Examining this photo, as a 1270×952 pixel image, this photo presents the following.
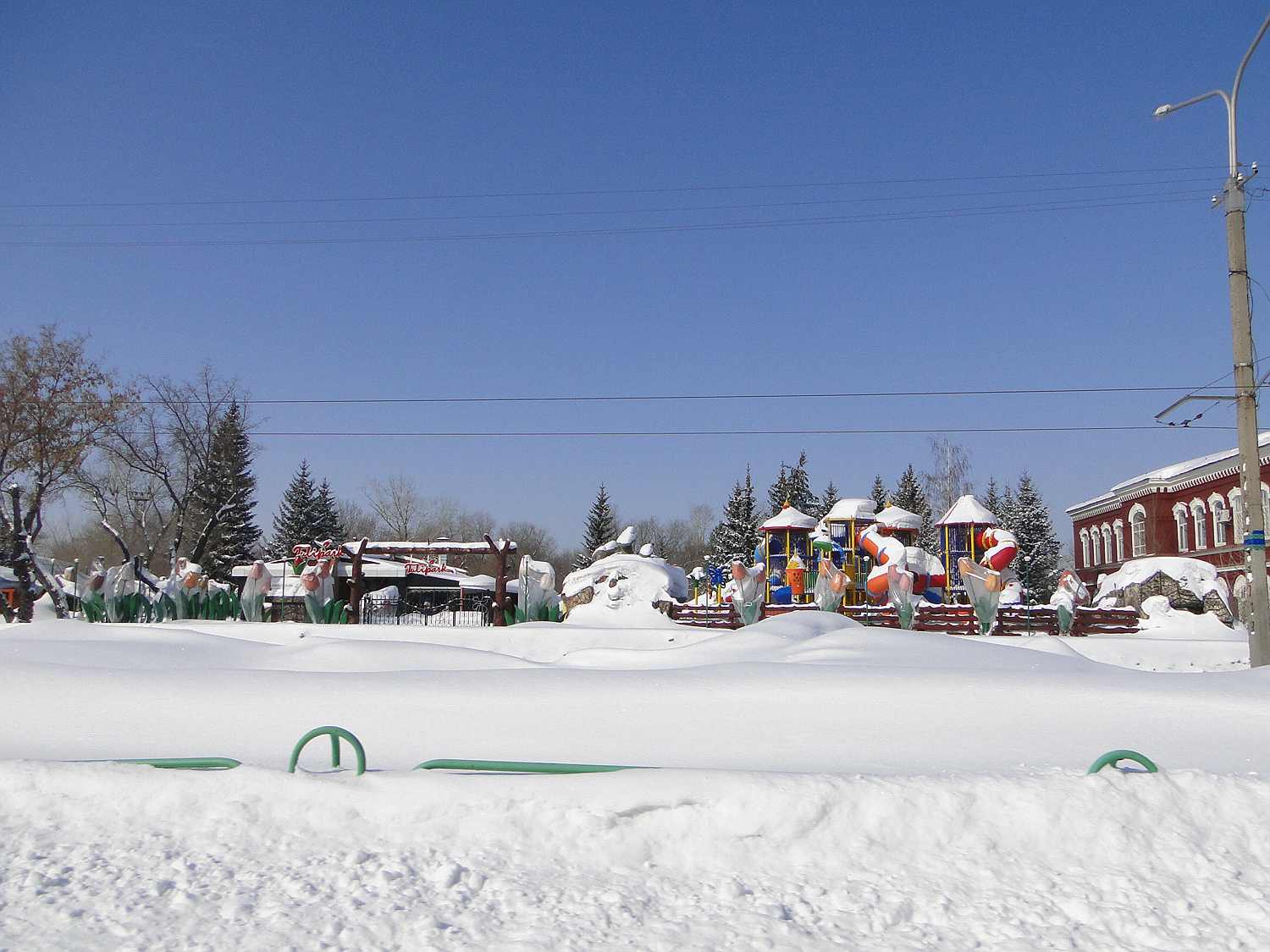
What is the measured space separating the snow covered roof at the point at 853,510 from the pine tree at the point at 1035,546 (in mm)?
24535

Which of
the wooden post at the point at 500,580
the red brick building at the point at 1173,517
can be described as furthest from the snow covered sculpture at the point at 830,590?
the red brick building at the point at 1173,517

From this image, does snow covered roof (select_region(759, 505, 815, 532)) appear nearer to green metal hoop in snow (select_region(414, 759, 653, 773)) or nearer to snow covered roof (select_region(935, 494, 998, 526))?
snow covered roof (select_region(935, 494, 998, 526))

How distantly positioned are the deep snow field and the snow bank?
0.01 m

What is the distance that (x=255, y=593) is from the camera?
22.5 m

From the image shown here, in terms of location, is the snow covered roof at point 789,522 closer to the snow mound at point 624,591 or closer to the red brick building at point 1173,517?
the snow mound at point 624,591

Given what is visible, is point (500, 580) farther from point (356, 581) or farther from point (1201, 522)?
point (1201, 522)

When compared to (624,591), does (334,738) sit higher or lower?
lower

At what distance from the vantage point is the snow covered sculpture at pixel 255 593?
Result: 885 inches

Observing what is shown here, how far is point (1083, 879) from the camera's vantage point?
3904 millimetres

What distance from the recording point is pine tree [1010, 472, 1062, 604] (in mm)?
54031

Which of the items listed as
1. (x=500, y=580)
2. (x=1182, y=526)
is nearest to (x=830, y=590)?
(x=500, y=580)

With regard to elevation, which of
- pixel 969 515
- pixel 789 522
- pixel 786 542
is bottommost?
pixel 786 542

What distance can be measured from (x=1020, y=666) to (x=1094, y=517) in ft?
158

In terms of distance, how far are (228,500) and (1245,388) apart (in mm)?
43458
